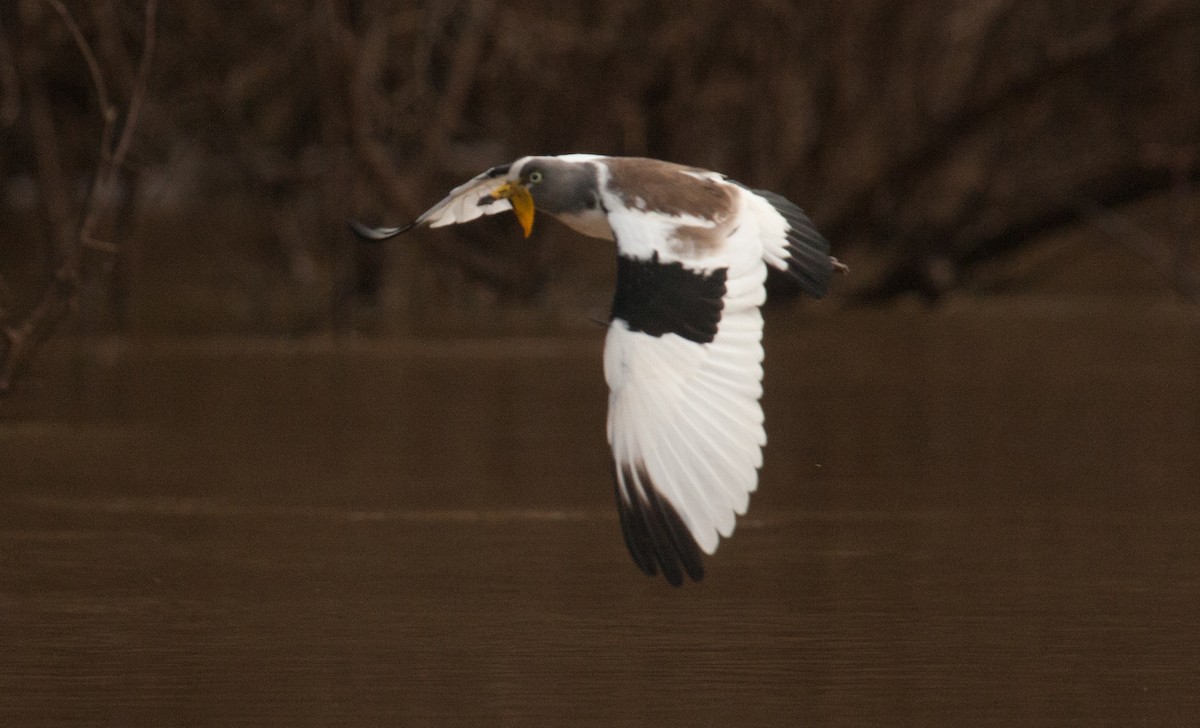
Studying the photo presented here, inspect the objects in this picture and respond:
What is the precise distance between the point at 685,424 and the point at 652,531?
30cm

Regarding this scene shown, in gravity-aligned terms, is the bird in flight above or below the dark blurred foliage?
above

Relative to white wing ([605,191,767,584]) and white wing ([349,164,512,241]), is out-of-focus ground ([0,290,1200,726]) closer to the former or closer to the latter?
white wing ([605,191,767,584])

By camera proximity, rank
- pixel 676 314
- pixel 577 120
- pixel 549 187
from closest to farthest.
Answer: pixel 676 314
pixel 549 187
pixel 577 120

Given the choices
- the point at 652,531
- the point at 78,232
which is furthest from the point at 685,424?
the point at 78,232

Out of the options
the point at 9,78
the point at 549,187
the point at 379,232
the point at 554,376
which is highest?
the point at 549,187

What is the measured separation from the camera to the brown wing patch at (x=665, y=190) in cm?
618

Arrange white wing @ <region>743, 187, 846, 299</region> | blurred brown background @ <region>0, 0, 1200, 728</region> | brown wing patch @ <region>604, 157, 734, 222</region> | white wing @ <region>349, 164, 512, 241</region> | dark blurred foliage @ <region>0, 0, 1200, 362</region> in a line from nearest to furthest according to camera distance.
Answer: blurred brown background @ <region>0, 0, 1200, 728</region> < brown wing patch @ <region>604, 157, 734, 222</region> < white wing @ <region>743, 187, 846, 299</region> < white wing @ <region>349, 164, 512, 241</region> < dark blurred foliage @ <region>0, 0, 1200, 362</region>

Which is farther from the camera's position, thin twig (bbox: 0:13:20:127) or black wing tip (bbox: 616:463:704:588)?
thin twig (bbox: 0:13:20:127)

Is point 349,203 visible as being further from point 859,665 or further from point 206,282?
point 859,665

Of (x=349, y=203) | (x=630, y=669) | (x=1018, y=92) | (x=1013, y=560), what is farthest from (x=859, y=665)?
(x=1018, y=92)

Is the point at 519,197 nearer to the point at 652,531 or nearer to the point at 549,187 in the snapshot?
the point at 549,187

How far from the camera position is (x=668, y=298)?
5.83 metres

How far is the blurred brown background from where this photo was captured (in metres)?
5.52

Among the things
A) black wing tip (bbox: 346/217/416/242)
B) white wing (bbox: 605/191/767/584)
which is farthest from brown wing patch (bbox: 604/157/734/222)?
black wing tip (bbox: 346/217/416/242)
